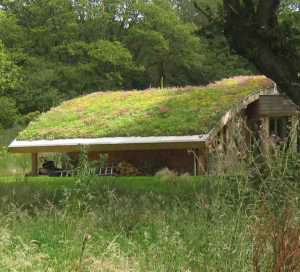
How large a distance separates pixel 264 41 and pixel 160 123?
9566 mm

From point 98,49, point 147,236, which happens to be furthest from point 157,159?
point 98,49

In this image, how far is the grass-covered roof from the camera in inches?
779

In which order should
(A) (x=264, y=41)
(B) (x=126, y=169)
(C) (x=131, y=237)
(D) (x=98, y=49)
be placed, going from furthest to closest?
(D) (x=98, y=49) < (B) (x=126, y=169) < (A) (x=264, y=41) < (C) (x=131, y=237)

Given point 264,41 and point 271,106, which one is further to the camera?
→ point 271,106

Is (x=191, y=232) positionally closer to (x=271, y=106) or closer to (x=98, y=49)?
(x=271, y=106)

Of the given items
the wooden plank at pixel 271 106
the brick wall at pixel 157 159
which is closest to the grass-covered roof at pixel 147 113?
the wooden plank at pixel 271 106

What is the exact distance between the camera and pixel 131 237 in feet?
20.0

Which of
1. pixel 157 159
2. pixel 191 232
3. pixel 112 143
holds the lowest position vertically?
pixel 157 159

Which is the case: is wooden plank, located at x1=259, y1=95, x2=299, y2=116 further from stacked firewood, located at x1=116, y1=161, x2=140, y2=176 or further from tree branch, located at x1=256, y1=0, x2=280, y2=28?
tree branch, located at x1=256, y1=0, x2=280, y2=28

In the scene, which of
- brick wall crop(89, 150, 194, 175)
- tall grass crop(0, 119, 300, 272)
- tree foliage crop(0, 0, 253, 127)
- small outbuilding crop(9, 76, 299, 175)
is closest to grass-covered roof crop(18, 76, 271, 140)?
small outbuilding crop(9, 76, 299, 175)

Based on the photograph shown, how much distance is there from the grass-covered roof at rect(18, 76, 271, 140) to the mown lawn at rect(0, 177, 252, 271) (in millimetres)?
12068

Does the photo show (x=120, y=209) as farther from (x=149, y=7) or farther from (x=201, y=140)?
(x=149, y=7)

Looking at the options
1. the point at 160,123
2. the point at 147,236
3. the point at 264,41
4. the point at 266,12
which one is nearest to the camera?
the point at 147,236

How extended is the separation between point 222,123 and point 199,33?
8091mm
